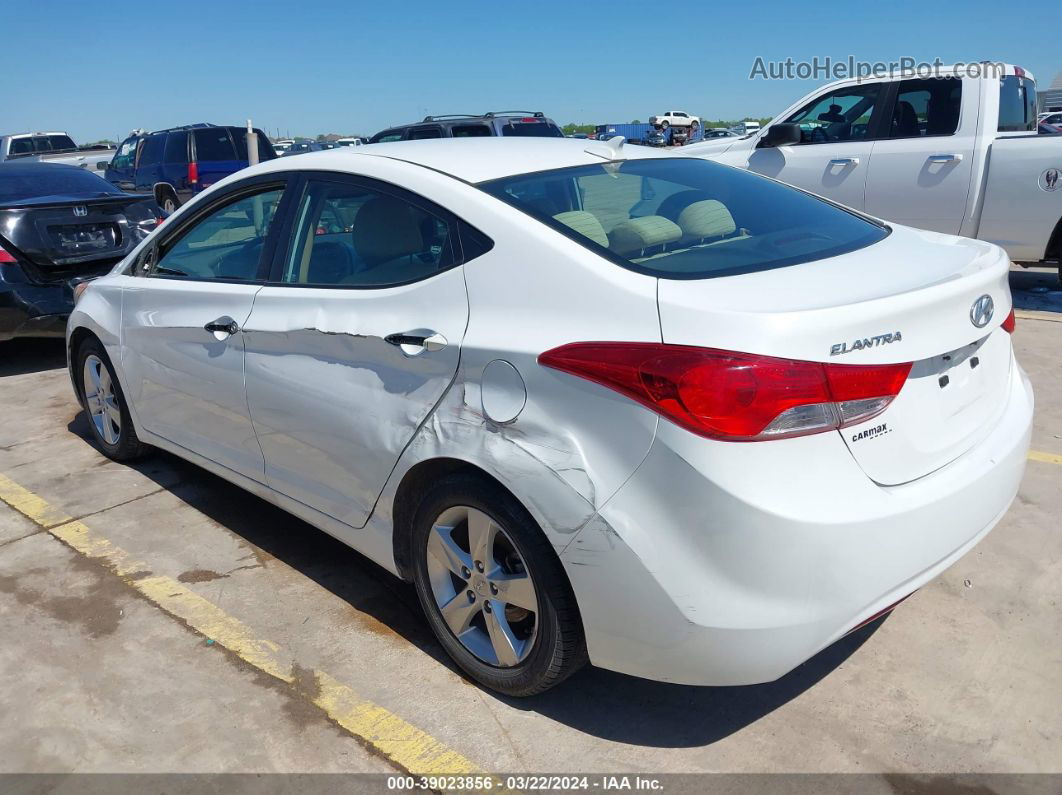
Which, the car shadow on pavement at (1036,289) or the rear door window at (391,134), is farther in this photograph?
the rear door window at (391,134)

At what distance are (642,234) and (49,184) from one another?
6.36 metres

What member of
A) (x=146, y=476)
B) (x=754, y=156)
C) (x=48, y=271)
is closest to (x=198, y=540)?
(x=146, y=476)

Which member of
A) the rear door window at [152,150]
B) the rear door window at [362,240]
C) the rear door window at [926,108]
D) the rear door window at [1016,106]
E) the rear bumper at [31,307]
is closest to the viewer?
the rear door window at [362,240]

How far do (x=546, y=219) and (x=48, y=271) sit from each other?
5.37 meters

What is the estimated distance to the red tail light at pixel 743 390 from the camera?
215cm

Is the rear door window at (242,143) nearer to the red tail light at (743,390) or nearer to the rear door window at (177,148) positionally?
the rear door window at (177,148)

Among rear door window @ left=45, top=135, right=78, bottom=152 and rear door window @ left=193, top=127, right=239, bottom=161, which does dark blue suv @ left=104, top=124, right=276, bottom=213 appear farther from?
rear door window @ left=45, top=135, right=78, bottom=152

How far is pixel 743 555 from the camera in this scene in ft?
7.15

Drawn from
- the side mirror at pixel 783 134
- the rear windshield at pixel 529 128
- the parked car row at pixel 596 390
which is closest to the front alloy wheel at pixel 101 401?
the parked car row at pixel 596 390

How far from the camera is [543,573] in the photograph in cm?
247

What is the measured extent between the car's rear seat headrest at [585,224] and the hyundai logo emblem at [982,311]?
105 centimetres

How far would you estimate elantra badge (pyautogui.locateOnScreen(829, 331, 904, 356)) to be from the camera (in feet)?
7.23

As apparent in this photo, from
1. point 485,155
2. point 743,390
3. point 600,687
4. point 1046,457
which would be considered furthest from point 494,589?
point 1046,457

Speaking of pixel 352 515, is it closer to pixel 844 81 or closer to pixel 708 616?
pixel 708 616
